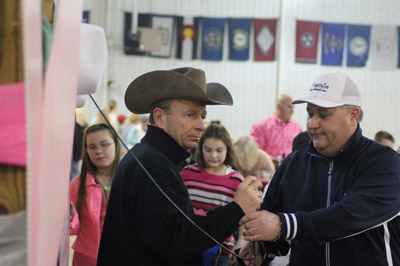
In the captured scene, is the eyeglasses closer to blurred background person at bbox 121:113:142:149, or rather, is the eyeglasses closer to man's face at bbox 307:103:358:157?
man's face at bbox 307:103:358:157

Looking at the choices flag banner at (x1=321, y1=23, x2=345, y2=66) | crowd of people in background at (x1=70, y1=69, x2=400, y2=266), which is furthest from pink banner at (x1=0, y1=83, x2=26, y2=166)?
flag banner at (x1=321, y1=23, x2=345, y2=66)

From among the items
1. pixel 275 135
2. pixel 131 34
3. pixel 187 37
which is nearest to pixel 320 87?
pixel 275 135

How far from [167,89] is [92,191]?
1.26m

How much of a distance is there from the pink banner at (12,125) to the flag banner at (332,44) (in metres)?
7.74

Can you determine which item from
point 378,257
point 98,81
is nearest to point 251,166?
point 378,257

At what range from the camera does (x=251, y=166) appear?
489 cm

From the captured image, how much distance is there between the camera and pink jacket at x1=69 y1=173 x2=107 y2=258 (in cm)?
292

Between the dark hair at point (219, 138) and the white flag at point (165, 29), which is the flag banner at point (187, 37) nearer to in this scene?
the white flag at point (165, 29)

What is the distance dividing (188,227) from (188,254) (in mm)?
97

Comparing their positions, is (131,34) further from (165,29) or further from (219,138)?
(219,138)

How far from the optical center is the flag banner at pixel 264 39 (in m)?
9.25

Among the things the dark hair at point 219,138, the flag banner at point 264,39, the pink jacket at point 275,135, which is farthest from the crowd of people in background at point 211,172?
the flag banner at point 264,39

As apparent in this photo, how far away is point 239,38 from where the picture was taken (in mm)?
9180

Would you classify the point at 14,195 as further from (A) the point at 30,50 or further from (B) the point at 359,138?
(B) the point at 359,138
